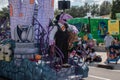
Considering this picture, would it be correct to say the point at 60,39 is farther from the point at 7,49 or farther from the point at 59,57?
the point at 7,49

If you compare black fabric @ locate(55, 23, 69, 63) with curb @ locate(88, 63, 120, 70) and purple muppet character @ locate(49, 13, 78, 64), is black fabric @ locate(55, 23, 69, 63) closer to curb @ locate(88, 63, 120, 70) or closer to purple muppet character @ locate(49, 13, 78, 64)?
purple muppet character @ locate(49, 13, 78, 64)

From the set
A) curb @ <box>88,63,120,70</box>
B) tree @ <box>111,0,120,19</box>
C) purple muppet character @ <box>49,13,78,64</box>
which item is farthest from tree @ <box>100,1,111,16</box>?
purple muppet character @ <box>49,13,78,64</box>

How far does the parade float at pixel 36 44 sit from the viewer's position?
887cm

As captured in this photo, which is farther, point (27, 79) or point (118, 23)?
point (118, 23)

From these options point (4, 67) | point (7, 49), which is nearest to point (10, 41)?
point (7, 49)

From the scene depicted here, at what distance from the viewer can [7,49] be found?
371 inches

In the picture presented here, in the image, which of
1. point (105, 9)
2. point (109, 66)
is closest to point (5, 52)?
point (109, 66)

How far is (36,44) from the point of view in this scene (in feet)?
30.4

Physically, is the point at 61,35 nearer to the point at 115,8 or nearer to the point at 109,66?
the point at 109,66

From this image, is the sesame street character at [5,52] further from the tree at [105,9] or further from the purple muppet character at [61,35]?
the tree at [105,9]

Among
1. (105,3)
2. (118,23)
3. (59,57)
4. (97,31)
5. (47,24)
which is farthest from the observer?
(105,3)

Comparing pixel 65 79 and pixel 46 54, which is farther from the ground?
pixel 46 54

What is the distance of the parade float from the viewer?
8.87m

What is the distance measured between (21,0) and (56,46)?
5.26 feet
